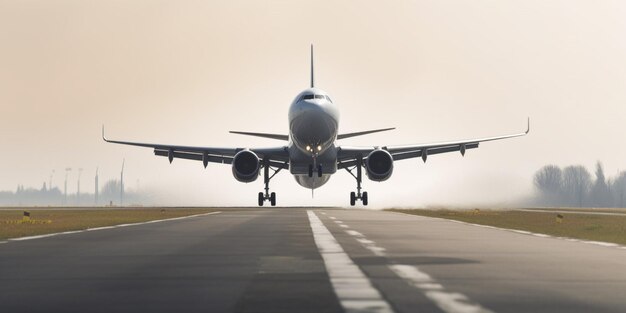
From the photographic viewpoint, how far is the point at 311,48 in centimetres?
8175

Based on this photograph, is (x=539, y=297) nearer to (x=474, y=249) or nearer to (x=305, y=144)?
(x=474, y=249)

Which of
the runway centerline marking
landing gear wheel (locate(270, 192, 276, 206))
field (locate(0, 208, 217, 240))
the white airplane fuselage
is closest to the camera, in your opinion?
the runway centerline marking

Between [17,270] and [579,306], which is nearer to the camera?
[579,306]

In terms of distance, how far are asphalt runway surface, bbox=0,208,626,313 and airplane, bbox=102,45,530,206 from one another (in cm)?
2915

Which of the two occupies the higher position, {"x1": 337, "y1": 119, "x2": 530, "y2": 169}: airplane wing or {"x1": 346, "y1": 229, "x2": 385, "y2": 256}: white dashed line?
{"x1": 337, "y1": 119, "x2": 530, "y2": 169}: airplane wing

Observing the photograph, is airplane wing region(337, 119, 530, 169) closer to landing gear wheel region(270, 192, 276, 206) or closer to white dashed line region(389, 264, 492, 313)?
landing gear wheel region(270, 192, 276, 206)

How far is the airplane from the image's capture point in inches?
2016

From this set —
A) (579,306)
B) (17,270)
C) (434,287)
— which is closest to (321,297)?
(434,287)

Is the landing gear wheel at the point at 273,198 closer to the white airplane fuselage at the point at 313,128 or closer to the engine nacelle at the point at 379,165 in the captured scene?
the white airplane fuselage at the point at 313,128

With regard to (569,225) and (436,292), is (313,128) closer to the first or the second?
(569,225)

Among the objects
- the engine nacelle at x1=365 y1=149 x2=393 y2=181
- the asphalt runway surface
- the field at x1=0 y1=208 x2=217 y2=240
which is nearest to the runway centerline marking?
the asphalt runway surface

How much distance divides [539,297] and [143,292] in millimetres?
4535

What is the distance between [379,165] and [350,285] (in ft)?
A: 147

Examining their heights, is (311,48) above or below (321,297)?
above
